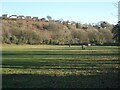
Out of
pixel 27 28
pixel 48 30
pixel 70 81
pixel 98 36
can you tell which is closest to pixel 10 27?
pixel 27 28

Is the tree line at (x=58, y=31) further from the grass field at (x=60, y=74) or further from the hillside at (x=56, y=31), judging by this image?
the grass field at (x=60, y=74)

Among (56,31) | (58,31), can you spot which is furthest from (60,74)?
(56,31)

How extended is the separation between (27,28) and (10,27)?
27.7ft

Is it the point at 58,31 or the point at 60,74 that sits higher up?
the point at 58,31

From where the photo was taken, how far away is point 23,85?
48.9ft

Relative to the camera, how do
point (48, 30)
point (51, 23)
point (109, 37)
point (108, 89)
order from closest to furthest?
point (108, 89) < point (109, 37) < point (48, 30) < point (51, 23)

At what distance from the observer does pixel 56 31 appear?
176m

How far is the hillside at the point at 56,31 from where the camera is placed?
148625 mm

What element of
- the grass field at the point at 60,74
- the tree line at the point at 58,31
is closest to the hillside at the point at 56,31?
the tree line at the point at 58,31

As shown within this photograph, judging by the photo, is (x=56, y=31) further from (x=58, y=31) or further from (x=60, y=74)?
(x=60, y=74)

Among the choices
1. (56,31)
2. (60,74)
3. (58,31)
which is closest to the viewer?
(60,74)

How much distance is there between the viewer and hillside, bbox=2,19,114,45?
488 ft

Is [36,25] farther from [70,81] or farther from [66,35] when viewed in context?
[70,81]

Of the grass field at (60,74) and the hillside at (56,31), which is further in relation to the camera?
the hillside at (56,31)
